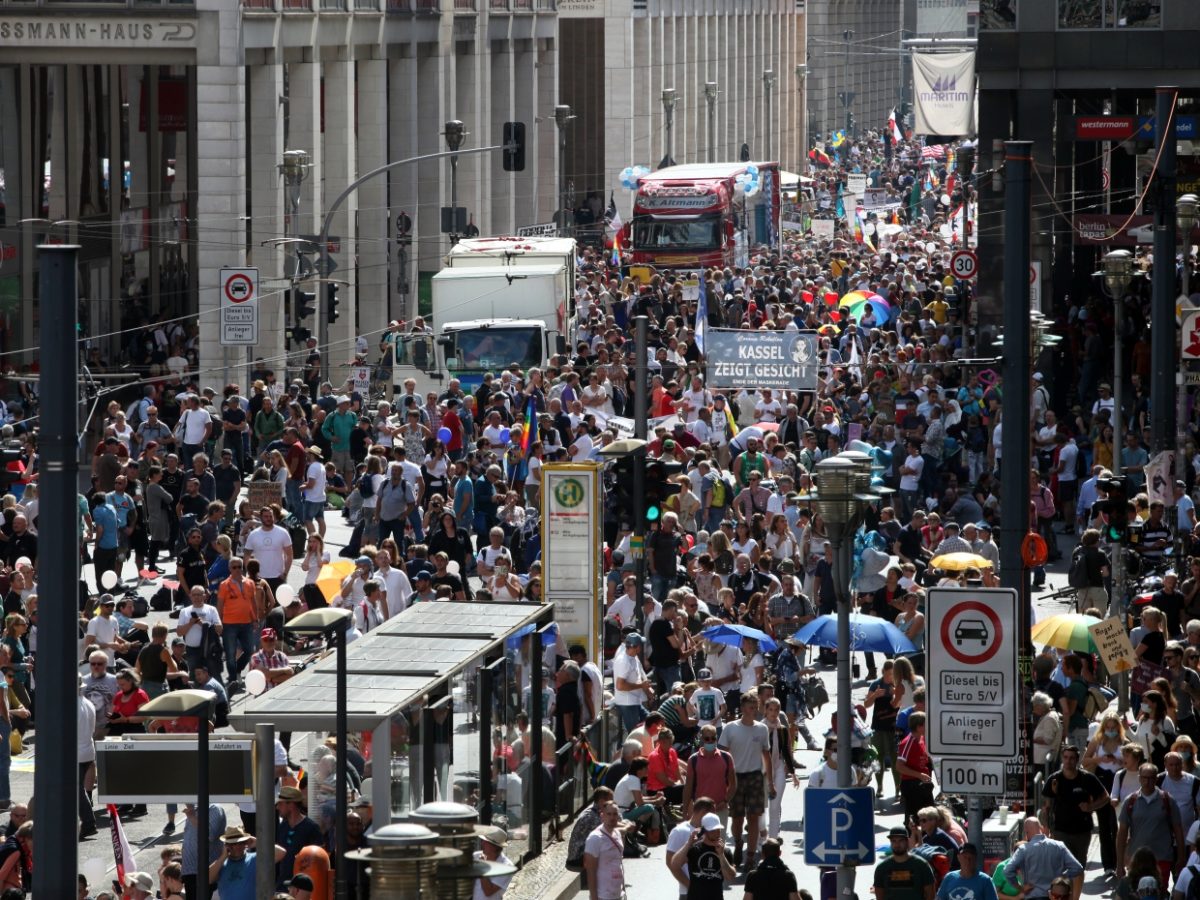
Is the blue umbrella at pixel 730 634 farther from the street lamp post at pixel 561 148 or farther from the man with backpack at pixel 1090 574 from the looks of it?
the street lamp post at pixel 561 148

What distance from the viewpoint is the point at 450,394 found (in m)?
35.5

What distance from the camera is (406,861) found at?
341 inches

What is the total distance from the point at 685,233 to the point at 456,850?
54.5 metres

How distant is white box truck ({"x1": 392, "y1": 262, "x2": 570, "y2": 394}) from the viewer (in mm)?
40781

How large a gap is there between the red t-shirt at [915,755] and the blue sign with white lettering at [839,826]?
4.03m

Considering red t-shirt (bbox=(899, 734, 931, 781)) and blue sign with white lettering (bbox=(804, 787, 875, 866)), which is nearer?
blue sign with white lettering (bbox=(804, 787, 875, 866))

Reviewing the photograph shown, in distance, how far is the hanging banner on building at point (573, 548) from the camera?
77.2ft

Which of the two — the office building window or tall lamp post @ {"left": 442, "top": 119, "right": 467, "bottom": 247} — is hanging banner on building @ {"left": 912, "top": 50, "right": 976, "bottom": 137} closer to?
tall lamp post @ {"left": 442, "top": 119, "right": 467, "bottom": 247}

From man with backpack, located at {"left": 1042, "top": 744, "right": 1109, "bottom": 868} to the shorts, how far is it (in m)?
2.27

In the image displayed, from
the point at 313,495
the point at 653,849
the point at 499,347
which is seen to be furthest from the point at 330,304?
the point at 653,849

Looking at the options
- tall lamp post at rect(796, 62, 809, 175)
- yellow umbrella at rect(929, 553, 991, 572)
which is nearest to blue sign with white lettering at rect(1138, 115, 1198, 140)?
yellow umbrella at rect(929, 553, 991, 572)

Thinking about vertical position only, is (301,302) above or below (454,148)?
below

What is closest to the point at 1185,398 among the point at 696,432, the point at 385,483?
the point at 696,432

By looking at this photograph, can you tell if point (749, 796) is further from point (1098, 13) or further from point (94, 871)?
point (1098, 13)
